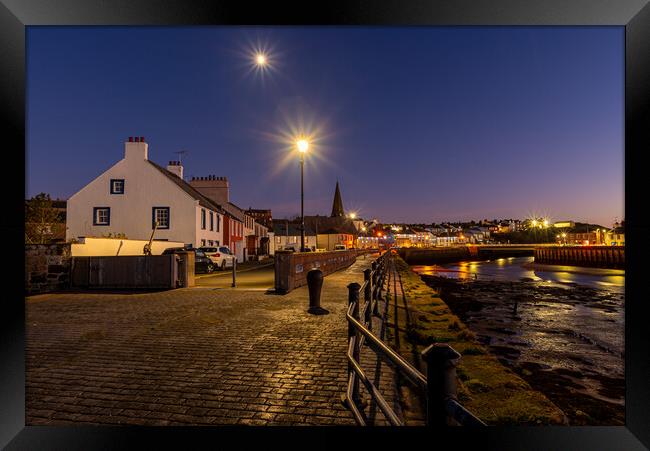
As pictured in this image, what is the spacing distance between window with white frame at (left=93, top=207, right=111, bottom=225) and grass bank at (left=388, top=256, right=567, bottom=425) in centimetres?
2564

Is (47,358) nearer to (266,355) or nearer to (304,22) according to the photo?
(266,355)

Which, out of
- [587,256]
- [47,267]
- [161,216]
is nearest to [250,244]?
[161,216]

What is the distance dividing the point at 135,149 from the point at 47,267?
52.4 feet

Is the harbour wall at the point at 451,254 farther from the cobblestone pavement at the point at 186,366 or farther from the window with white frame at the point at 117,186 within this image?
the cobblestone pavement at the point at 186,366

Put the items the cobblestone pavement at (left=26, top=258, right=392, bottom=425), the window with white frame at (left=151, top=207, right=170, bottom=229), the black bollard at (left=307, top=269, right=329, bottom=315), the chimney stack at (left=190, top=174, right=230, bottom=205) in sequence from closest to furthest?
the cobblestone pavement at (left=26, top=258, right=392, bottom=425) < the black bollard at (left=307, top=269, right=329, bottom=315) < the window with white frame at (left=151, top=207, right=170, bottom=229) < the chimney stack at (left=190, top=174, right=230, bottom=205)

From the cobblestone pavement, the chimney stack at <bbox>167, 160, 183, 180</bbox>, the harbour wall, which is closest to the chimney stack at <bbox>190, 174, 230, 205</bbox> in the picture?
the chimney stack at <bbox>167, 160, 183, 180</bbox>

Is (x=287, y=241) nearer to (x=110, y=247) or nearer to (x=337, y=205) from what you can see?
(x=110, y=247)

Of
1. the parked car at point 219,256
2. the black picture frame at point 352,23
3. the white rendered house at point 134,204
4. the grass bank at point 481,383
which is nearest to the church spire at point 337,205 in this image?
the white rendered house at point 134,204

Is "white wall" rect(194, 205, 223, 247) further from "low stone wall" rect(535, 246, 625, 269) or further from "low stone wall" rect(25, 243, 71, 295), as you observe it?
"low stone wall" rect(535, 246, 625, 269)

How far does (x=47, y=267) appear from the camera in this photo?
1373cm

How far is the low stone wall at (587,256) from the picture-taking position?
170 ft

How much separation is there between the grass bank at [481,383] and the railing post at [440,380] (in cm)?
179

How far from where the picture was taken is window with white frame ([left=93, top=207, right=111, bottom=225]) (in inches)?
1059

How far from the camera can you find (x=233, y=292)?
13.1m
